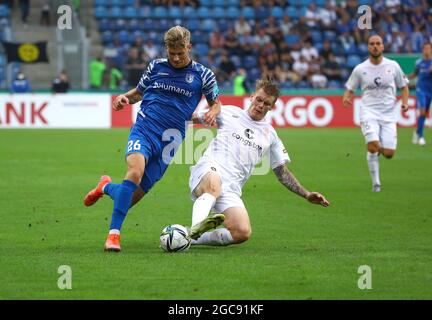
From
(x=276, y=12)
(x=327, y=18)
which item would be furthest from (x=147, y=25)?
(x=327, y=18)

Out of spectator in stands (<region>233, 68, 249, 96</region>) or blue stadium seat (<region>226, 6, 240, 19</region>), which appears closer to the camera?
spectator in stands (<region>233, 68, 249, 96</region>)

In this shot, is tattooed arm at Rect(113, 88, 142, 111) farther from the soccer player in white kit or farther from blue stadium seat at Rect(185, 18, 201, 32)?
blue stadium seat at Rect(185, 18, 201, 32)

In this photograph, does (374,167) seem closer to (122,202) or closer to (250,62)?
(122,202)

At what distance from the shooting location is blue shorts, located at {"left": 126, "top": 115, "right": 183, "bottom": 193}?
9.42 m

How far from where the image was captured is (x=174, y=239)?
9.16 metres

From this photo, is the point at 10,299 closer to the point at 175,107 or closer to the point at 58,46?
the point at 175,107

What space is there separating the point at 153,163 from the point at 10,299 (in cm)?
292

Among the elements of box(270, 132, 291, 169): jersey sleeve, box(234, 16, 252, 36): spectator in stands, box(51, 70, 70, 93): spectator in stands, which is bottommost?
box(270, 132, 291, 169): jersey sleeve

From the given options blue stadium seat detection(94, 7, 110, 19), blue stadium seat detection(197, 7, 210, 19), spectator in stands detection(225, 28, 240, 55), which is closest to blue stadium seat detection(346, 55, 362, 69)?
spectator in stands detection(225, 28, 240, 55)

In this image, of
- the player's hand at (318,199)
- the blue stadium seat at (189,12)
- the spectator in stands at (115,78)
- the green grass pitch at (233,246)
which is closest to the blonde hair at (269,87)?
the player's hand at (318,199)

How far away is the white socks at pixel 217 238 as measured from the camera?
31.9ft

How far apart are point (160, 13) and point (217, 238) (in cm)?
2941

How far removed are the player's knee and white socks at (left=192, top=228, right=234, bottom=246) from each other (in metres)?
0.05
